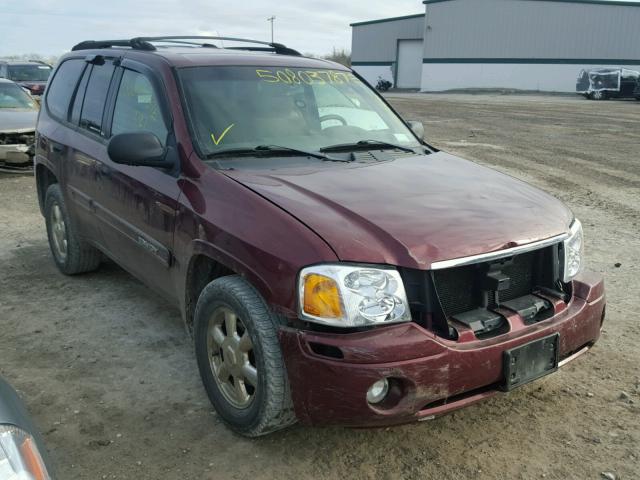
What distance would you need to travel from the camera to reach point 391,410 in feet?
8.21

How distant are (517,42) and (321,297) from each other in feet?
168

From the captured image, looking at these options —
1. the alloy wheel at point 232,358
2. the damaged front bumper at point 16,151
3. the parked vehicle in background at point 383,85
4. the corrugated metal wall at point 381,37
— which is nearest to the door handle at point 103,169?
the alloy wheel at point 232,358

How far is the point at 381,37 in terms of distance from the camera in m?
62.2

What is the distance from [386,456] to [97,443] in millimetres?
1368

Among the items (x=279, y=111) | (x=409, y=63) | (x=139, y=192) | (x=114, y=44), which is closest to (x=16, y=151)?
(x=114, y=44)

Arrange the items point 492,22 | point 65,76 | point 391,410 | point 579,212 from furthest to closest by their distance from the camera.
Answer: point 492,22 < point 579,212 < point 65,76 < point 391,410

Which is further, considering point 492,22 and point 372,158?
point 492,22

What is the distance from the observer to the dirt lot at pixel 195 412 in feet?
9.23

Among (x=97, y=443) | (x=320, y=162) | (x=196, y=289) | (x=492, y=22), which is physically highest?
(x=492, y=22)

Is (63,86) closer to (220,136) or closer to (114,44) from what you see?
(114,44)

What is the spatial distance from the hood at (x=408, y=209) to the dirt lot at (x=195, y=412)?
3.23 feet

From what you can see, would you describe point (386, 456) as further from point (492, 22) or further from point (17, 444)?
point (492, 22)

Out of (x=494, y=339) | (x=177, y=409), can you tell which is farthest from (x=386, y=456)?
(x=177, y=409)

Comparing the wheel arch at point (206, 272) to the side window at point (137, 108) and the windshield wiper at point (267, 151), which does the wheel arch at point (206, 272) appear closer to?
the windshield wiper at point (267, 151)
